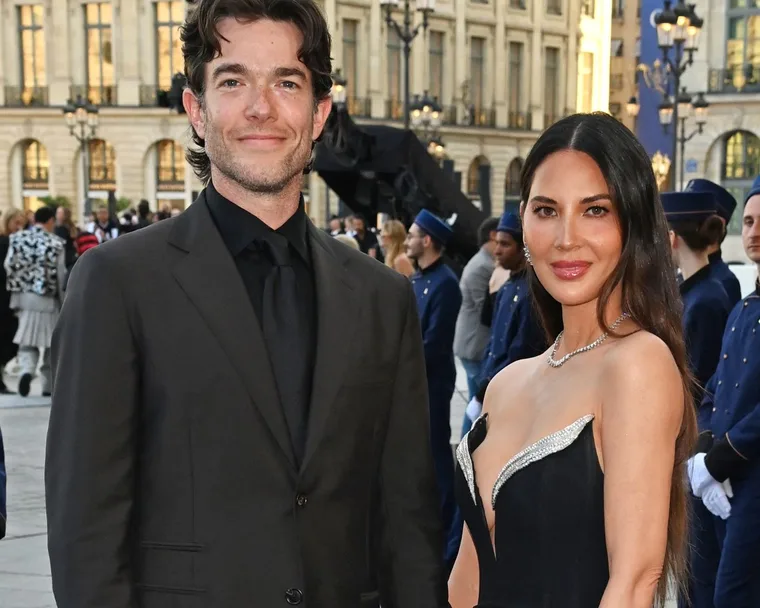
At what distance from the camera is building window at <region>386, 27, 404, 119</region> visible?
1806 inches

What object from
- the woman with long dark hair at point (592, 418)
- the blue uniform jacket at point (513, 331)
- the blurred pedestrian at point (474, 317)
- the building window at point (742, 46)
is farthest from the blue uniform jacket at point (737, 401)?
the building window at point (742, 46)

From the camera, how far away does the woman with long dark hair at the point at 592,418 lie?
213 centimetres

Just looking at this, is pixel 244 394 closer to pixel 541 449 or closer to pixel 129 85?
pixel 541 449

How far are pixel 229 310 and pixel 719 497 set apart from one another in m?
2.35

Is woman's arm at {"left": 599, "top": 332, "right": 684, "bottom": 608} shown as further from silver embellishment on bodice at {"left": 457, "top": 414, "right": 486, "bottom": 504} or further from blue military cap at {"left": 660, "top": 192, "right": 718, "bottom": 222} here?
blue military cap at {"left": 660, "top": 192, "right": 718, "bottom": 222}

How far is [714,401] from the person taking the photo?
14.1 ft

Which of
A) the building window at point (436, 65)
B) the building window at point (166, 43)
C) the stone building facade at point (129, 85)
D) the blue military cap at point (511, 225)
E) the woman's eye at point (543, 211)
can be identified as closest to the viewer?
the woman's eye at point (543, 211)

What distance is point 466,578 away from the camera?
2.57 m

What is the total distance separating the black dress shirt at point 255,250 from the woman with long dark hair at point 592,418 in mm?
483

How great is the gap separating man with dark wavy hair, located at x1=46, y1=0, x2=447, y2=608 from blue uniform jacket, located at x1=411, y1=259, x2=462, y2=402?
13.3 feet

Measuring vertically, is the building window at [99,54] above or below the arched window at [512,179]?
above

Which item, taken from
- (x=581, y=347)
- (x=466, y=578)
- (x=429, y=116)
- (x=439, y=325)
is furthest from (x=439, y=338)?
(x=429, y=116)

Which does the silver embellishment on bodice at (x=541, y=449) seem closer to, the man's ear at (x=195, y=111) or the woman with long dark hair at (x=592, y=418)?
→ the woman with long dark hair at (x=592, y=418)

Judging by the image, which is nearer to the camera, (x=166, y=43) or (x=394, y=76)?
(x=166, y=43)
